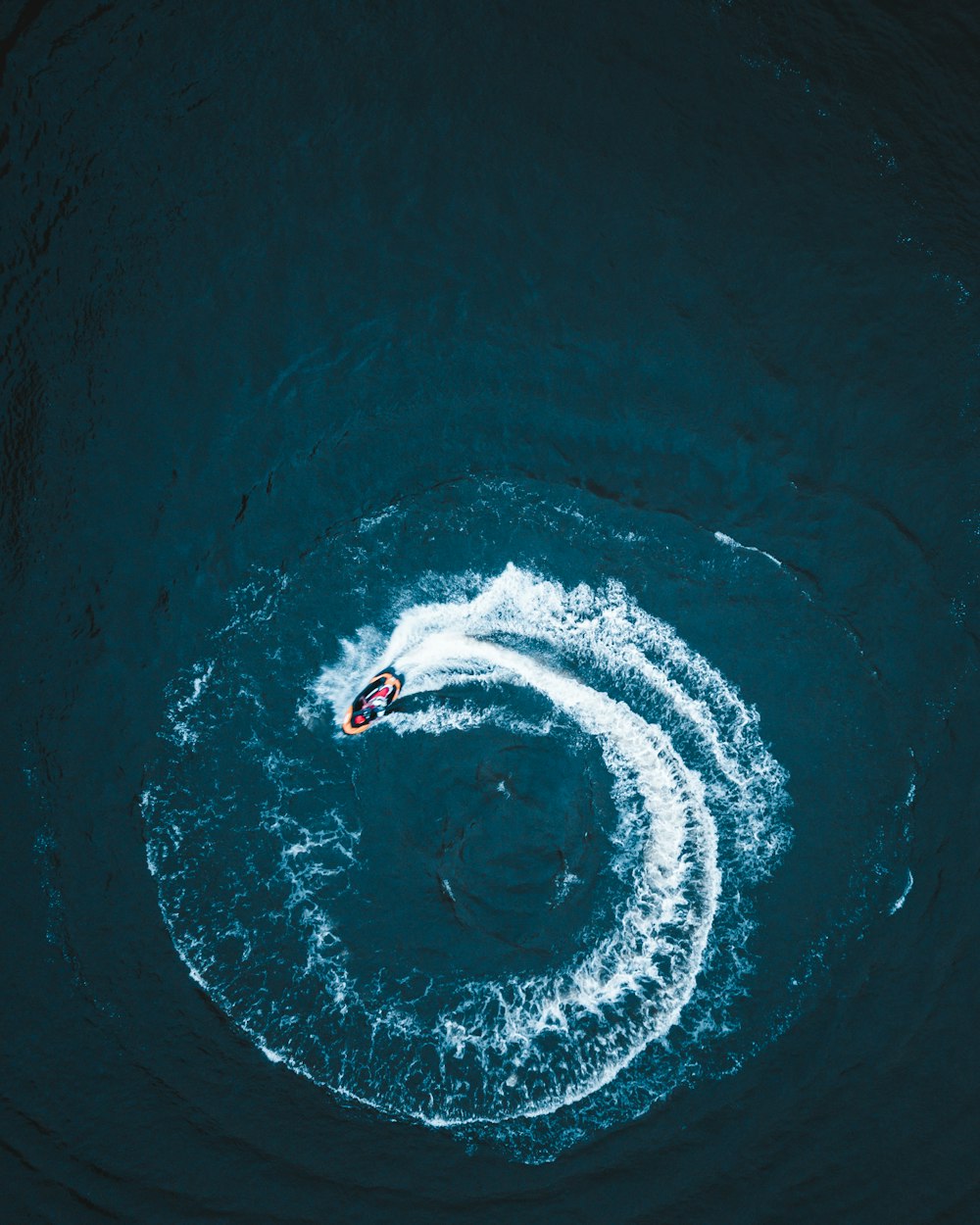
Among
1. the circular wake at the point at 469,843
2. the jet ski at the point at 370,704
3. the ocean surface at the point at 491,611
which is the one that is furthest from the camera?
the jet ski at the point at 370,704

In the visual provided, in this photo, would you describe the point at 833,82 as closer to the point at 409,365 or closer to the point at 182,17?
the point at 409,365

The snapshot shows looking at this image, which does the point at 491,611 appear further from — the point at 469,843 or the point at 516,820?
the point at 469,843

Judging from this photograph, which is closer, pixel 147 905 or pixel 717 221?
pixel 147 905

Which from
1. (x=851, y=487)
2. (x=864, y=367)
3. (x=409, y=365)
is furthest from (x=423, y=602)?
(x=864, y=367)

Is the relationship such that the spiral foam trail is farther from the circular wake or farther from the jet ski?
the jet ski

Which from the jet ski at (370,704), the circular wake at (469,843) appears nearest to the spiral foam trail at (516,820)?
the circular wake at (469,843)

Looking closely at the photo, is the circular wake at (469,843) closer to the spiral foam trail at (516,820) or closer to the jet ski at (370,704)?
the spiral foam trail at (516,820)
